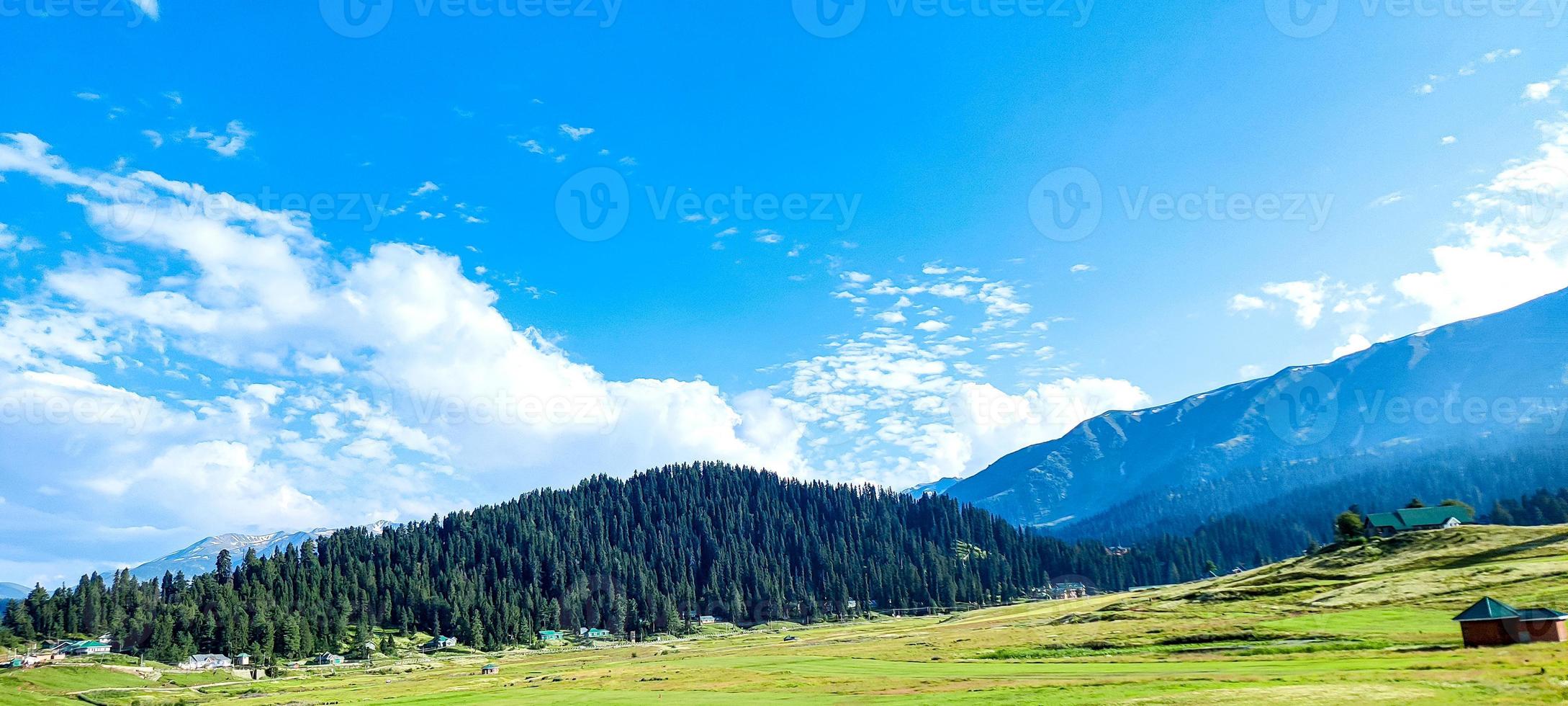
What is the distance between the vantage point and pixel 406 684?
11388 centimetres

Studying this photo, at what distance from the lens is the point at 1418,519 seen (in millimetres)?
154875

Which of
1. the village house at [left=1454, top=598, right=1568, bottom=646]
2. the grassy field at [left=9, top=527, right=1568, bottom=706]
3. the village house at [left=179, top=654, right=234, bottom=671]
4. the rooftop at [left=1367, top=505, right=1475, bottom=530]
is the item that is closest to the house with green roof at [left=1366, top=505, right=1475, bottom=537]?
the rooftop at [left=1367, top=505, right=1475, bottom=530]

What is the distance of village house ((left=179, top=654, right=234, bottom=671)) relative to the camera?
510ft

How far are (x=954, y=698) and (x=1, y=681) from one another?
5347 inches

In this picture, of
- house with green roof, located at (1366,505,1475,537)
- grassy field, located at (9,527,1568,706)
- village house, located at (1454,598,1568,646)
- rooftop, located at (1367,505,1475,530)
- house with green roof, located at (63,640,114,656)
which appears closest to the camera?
grassy field, located at (9,527,1568,706)

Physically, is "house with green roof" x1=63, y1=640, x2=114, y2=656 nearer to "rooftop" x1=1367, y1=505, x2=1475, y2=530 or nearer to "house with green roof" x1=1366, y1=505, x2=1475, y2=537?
"house with green roof" x1=1366, y1=505, x2=1475, y2=537

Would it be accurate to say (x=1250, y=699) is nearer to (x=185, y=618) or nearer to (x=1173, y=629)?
(x=1173, y=629)

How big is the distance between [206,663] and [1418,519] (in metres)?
239

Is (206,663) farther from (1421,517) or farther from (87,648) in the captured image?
(1421,517)

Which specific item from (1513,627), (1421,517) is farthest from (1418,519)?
(1513,627)

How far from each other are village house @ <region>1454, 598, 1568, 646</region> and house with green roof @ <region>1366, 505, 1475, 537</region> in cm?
11571

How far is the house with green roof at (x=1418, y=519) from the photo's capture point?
153 metres

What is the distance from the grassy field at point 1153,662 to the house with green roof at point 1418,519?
22682 mm

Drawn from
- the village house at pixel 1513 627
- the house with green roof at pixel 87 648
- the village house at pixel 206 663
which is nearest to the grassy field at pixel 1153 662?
the village house at pixel 1513 627
